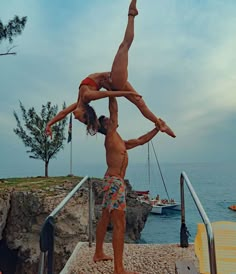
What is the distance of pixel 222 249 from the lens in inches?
142

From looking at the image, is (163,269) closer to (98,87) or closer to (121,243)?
(121,243)

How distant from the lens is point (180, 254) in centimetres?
394

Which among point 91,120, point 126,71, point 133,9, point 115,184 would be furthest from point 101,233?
point 133,9

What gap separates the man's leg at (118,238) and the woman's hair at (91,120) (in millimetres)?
762

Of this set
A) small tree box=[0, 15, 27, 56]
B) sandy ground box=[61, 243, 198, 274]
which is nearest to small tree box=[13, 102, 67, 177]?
small tree box=[0, 15, 27, 56]

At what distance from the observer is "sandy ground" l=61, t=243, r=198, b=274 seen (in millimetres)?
3506

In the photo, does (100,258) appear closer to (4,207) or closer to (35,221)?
(35,221)

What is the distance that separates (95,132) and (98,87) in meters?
0.42

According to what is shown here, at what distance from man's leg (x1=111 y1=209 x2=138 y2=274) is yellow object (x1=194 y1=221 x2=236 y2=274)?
708mm

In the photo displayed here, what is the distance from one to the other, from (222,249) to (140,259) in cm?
87

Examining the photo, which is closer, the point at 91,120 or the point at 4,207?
the point at 91,120

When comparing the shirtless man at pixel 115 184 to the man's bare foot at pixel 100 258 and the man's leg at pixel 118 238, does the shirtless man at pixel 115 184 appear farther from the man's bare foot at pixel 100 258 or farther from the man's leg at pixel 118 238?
the man's bare foot at pixel 100 258

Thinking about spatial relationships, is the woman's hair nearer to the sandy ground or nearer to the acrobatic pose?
the acrobatic pose

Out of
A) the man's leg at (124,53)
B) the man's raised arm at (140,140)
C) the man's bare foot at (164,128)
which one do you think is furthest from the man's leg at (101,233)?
the man's leg at (124,53)
